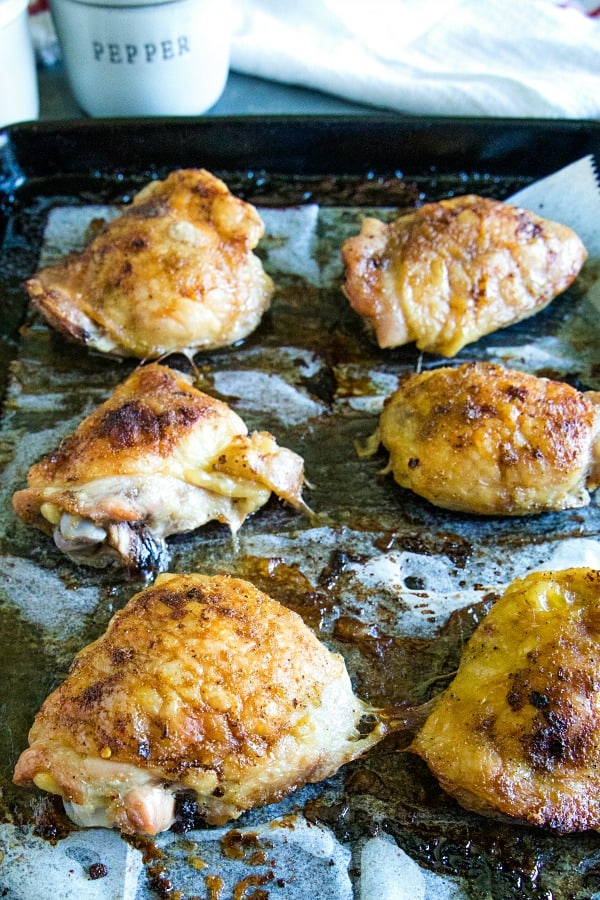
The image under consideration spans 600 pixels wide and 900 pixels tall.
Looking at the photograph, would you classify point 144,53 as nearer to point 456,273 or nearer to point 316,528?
point 456,273

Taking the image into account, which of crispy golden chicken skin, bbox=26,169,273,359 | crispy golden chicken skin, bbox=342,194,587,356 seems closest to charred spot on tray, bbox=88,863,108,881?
crispy golden chicken skin, bbox=26,169,273,359

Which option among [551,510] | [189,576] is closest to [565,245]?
[551,510]

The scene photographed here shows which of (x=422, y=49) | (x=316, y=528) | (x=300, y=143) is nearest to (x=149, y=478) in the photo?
(x=316, y=528)

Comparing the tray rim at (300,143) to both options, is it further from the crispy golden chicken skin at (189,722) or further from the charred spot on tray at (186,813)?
the charred spot on tray at (186,813)

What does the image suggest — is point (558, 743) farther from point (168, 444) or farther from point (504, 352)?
point (504, 352)

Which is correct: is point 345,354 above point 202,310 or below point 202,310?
below

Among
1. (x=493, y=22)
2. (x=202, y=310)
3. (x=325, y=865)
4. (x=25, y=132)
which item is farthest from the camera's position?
(x=493, y=22)
